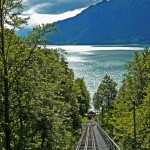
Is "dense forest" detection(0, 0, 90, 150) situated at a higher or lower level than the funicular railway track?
higher

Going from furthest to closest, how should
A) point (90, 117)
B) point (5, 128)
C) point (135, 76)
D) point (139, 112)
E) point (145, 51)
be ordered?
point (90, 117) < point (145, 51) < point (135, 76) < point (139, 112) < point (5, 128)

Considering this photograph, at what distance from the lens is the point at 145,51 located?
48438 mm

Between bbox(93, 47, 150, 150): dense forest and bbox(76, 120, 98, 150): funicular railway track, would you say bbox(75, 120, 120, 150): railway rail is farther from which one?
bbox(93, 47, 150, 150): dense forest

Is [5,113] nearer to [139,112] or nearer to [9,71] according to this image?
[9,71]

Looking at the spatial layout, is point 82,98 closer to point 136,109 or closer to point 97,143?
point 97,143

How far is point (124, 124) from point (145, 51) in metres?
13.7

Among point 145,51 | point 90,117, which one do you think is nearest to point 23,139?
point 145,51

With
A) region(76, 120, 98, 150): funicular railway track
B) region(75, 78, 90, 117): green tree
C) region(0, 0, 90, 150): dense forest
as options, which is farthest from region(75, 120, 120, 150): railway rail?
region(75, 78, 90, 117): green tree

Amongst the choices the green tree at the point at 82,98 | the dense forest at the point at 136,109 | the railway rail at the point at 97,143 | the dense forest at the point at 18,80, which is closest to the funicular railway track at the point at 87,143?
the railway rail at the point at 97,143

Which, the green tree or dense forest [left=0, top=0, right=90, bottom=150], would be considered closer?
dense forest [left=0, top=0, right=90, bottom=150]

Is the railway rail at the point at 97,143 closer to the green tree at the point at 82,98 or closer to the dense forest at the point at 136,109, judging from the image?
the dense forest at the point at 136,109

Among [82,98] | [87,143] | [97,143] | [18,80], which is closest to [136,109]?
[97,143]

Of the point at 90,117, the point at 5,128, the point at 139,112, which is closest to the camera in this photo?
the point at 5,128

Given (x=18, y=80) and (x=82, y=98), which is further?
(x=82, y=98)
